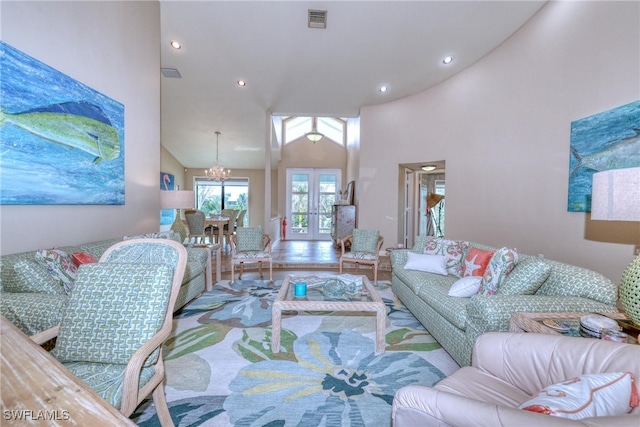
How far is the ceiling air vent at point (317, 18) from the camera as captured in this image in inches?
132

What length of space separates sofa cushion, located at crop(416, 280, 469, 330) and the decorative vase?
0.82 meters

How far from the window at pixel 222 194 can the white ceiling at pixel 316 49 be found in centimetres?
384

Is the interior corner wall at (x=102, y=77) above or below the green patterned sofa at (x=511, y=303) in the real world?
above

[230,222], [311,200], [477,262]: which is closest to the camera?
[477,262]

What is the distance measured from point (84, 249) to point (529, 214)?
14.9 ft

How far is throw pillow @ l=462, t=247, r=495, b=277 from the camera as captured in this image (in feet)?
8.16

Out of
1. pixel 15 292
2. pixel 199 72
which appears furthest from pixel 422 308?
pixel 199 72

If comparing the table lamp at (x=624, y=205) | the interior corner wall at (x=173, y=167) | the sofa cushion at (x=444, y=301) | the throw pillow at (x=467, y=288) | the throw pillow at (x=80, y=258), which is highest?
the interior corner wall at (x=173, y=167)

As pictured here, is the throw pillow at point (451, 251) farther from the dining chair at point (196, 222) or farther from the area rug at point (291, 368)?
the dining chair at point (196, 222)

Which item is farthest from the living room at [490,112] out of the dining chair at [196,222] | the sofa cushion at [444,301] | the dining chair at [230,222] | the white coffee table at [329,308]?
the dining chair at [230,222]

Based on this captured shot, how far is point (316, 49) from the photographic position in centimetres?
407

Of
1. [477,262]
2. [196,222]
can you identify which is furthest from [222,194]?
[477,262]

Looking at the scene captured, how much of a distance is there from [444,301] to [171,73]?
5.69 meters

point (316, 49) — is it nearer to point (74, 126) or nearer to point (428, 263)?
point (74, 126)
